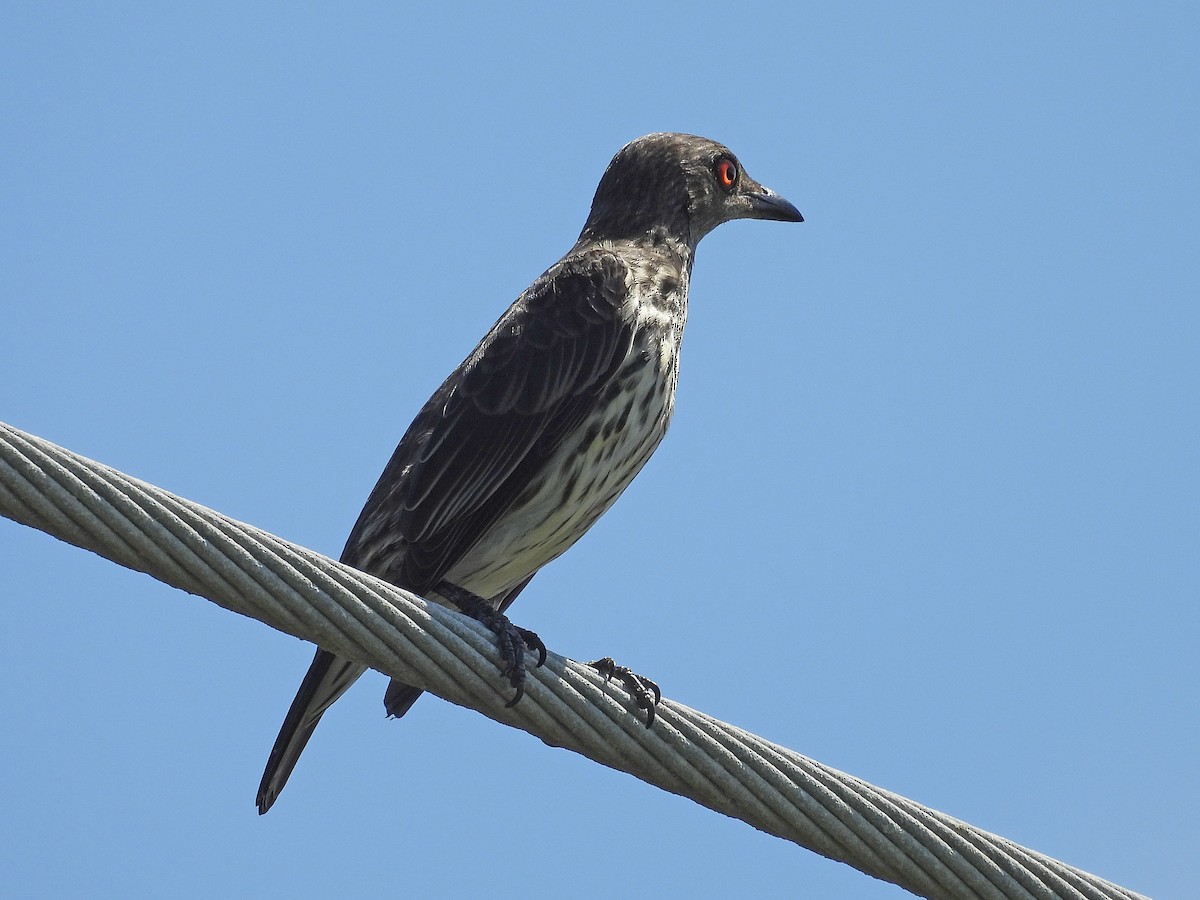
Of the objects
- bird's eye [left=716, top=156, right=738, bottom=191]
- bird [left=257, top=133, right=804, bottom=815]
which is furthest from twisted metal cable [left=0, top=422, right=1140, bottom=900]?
bird's eye [left=716, top=156, right=738, bottom=191]

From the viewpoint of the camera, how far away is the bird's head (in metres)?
7.47

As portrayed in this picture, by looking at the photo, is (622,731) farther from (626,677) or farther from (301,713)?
(301,713)

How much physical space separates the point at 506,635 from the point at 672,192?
3.48 m

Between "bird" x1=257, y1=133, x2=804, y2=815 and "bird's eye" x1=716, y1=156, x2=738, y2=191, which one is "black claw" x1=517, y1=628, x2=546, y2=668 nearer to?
"bird" x1=257, y1=133, x2=804, y2=815

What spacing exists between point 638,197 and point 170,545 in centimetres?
448

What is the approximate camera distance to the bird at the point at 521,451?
19.3 ft

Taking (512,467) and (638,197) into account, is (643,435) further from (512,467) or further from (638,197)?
(638,197)

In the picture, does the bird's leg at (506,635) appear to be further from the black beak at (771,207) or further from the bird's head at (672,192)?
the black beak at (771,207)

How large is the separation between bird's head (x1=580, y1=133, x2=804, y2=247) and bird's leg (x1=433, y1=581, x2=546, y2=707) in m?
2.22

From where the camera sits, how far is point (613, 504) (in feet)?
20.7

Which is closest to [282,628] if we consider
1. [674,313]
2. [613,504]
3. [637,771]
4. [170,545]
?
[170,545]

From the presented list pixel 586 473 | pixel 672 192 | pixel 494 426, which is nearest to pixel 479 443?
pixel 494 426

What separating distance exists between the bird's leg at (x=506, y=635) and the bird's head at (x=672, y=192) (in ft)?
7.29

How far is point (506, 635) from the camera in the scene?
15.0 feet
